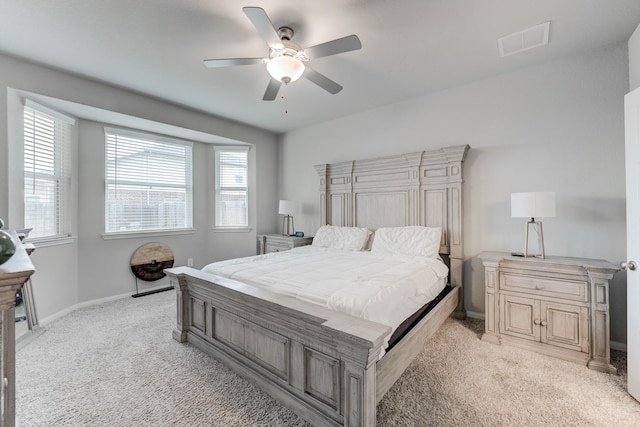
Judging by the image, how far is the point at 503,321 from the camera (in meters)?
2.50

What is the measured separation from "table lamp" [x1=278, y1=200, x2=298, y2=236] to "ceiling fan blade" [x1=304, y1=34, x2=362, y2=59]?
2786 mm

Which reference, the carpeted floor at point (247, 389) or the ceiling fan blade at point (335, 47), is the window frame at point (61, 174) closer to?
the carpeted floor at point (247, 389)

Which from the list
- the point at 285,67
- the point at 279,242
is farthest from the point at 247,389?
the point at 279,242

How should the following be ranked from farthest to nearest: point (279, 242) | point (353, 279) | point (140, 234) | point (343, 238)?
point (279, 242), point (140, 234), point (343, 238), point (353, 279)

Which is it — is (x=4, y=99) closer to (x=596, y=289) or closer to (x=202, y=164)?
(x=202, y=164)

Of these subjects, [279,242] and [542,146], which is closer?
[542,146]

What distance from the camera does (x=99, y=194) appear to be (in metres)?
3.71

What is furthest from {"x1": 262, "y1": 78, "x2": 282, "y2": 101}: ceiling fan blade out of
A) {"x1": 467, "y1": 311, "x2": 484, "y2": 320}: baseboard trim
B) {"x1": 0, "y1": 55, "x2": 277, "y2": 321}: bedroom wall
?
{"x1": 467, "y1": 311, "x2": 484, "y2": 320}: baseboard trim

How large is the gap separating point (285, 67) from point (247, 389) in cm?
236

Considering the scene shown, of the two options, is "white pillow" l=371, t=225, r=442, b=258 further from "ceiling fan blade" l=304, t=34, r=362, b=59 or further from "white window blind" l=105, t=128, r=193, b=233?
"white window blind" l=105, t=128, r=193, b=233

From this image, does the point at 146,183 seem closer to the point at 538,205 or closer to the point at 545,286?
the point at 538,205

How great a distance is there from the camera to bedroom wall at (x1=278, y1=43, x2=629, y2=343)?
2463 millimetres

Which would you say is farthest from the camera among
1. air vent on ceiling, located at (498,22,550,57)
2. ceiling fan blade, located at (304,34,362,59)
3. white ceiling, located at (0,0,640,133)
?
air vent on ceiling, located at (498,22,550,57)

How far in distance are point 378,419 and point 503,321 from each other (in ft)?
5.40
